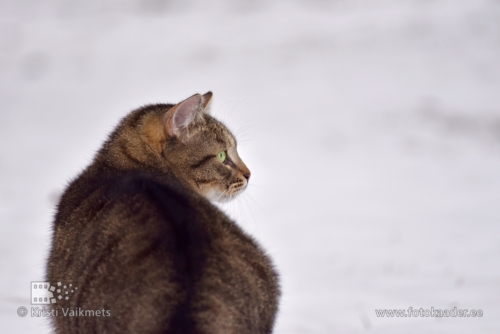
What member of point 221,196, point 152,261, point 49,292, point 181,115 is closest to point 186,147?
point 181,115

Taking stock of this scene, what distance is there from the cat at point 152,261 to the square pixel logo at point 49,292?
0.03 m

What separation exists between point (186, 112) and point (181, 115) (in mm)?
33

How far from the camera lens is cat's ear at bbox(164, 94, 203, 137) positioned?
3.81m

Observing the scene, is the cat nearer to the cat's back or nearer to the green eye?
the cat's back

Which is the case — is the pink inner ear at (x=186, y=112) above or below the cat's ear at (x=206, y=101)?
below

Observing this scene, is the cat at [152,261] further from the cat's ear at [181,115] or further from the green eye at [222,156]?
the green eye at [222,156]

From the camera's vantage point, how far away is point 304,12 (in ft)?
42.2

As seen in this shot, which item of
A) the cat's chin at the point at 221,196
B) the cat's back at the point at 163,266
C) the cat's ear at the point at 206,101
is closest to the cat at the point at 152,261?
the cat's back at the point at 163,266

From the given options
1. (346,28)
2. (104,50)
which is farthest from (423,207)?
(104,50)

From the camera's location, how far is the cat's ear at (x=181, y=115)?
12.5 ft

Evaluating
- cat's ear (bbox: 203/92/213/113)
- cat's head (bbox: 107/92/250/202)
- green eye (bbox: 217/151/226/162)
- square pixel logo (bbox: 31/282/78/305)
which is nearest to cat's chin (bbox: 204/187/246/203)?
cat's head (bbox: 107/92/250/202)

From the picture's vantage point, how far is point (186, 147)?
391 centimetres

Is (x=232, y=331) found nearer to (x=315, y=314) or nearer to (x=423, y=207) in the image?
(x=315, y=314)

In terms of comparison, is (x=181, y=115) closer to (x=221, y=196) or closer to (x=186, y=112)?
(x=186, y=112)
